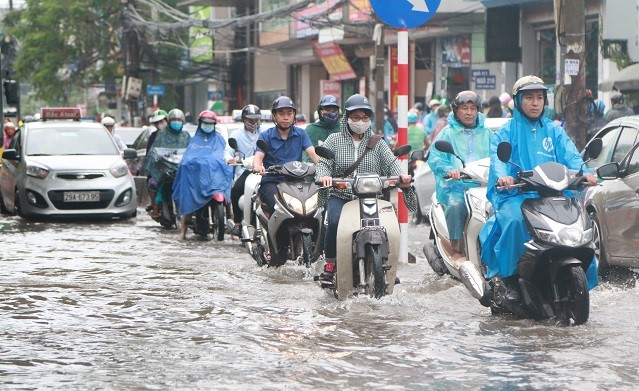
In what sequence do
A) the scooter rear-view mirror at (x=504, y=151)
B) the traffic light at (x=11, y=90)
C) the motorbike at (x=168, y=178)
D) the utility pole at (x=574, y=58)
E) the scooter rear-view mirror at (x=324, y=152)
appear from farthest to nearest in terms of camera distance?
the traffic light at (x=11, y=90)
the motorbike at (x=168, y=178)
the utility pole at (x=574, y=58)
the scooter rear-view mirror at (x=324, y=152)
the scooter rear-view mirror at (x=504, y=151)

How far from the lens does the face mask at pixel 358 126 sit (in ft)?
33.8

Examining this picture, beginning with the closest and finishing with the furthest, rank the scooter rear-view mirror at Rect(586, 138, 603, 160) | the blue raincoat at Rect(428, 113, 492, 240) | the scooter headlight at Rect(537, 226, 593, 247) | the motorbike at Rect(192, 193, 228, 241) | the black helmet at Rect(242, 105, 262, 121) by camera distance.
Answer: the scooter headlight at Rect(537, 226, 593, 247)
the scooter rear-view mirror at Rect(586, 138, 603, 160)
the blue raincoat at Rect(428, 113, 492, 240)
the black helmet at Rect(242, 105, 262, 121)
the motorbike at Rect(192, 193, 228, 241)

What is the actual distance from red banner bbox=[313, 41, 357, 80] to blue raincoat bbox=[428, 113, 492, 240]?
98.3 feet

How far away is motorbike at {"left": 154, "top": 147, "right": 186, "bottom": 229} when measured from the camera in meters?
18.0

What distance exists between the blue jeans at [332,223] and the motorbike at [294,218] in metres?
1.43

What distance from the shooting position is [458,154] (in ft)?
37.9

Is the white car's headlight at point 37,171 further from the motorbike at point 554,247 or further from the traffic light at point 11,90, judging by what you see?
the motorbike at point 554,247

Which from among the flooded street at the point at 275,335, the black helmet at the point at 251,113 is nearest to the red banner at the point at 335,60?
Answer: the black helmet at the point at 251,113

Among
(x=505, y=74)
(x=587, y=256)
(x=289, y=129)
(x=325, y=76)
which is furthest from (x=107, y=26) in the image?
(x=587, y=256)

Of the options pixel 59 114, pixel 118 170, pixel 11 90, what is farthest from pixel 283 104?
pixel 59 114

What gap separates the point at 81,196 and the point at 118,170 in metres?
0.79

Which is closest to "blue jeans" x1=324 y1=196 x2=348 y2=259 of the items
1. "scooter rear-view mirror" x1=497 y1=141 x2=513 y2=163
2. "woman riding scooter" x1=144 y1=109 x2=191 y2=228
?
"scooter rear-view mirror" x1=497 y1=141 x2=513 y2=163

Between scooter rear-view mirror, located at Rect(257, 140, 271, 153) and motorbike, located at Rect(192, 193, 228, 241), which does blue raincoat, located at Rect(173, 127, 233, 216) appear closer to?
motorbike, located at Rect(192, 193, 228, 241)

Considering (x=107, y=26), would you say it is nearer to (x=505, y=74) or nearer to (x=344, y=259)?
(x=505, y=74)
